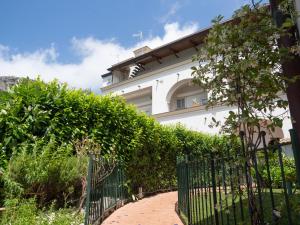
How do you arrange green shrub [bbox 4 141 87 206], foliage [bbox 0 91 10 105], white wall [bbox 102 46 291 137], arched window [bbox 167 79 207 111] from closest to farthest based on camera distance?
green shrub [bbox 4 141 87 206]
foliage [bbox 0 91 10 105]
white wall [bbox 102 46 291 137]
arched window [bbox 167 79 207 111]

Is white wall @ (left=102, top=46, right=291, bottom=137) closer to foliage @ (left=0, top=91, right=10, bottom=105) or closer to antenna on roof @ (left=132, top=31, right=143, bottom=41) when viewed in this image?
antenna on roof @ (left=132, top=31, right=143, bottom=41)

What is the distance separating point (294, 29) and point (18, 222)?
213 inches

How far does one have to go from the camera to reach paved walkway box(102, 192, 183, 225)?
7.34 meters

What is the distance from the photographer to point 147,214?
836 cm

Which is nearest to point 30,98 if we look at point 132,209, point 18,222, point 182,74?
point 18,222

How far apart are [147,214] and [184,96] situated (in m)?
22.6

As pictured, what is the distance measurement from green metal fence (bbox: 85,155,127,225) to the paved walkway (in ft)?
1.07

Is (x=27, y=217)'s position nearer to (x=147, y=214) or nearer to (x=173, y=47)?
(x=147, y=214)

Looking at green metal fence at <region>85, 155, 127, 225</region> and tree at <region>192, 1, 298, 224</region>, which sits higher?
tree at <region>192, 1, 298, 224</region>

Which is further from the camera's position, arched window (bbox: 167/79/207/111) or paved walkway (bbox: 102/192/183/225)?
arched window (bbox: 167/79/207/111)

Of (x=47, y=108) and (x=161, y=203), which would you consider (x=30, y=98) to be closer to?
(x=47, y=108)

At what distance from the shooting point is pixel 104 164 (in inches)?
305

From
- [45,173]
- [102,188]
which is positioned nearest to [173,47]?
[102,188]

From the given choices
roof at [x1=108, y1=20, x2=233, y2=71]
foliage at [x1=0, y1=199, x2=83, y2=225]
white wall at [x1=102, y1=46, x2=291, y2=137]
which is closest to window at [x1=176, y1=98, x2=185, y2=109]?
white wall at [x1=102, y1=46, x2=291, y2=137]
